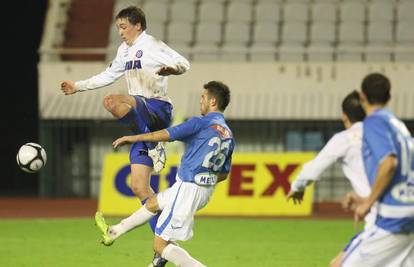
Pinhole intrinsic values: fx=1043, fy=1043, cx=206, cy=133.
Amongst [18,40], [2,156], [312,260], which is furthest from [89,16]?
[312,260]

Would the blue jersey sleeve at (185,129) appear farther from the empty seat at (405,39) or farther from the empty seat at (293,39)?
the empty seat at (405,39)

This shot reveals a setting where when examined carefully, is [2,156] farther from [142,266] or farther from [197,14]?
[142,266]

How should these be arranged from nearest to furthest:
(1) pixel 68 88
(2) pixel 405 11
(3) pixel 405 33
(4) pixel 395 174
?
(4) pixel 395 174
(1) pixel 68 88
(3) pixel 405 33
(2) pixel 405 11

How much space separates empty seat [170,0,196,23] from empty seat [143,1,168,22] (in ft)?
0.46

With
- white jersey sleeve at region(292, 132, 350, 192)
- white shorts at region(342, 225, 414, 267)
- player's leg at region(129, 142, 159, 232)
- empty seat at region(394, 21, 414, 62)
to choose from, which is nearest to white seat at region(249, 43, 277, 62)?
empty seat at region(394, 21, 414, 62)

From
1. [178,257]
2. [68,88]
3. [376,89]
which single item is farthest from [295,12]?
[376,89]

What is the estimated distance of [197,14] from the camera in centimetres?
2078

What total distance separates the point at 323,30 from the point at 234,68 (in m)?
2.04

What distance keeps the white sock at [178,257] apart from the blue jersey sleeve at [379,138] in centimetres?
269

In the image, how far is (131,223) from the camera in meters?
9.43

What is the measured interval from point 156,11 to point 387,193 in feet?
48.4

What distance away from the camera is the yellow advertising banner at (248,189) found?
16.9 meters

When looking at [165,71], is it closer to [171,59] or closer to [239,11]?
[171,59]

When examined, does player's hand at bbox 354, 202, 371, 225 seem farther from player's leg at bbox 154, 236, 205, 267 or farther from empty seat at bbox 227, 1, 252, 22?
empty seat at bbox 227, 1, 252, 22
